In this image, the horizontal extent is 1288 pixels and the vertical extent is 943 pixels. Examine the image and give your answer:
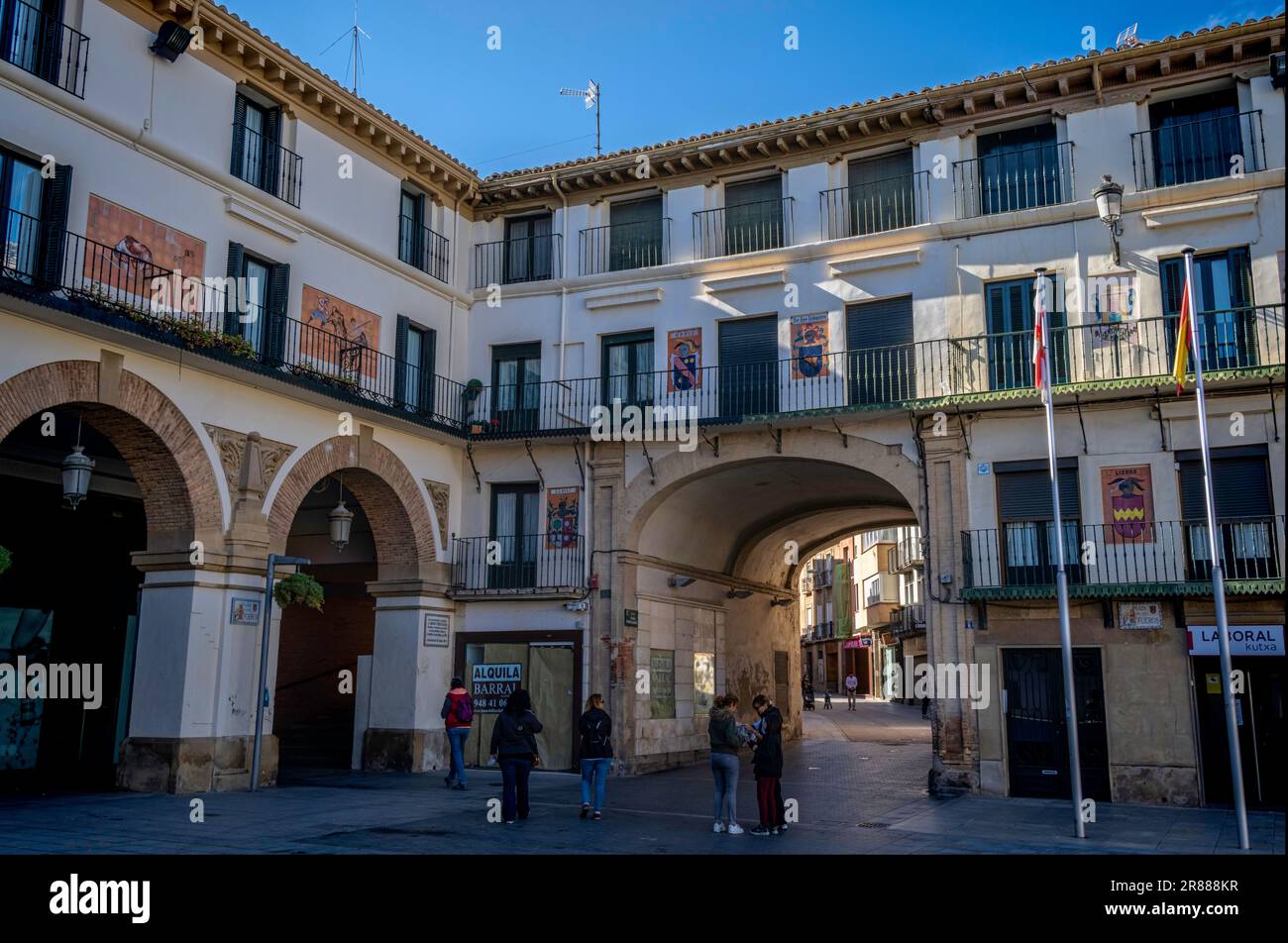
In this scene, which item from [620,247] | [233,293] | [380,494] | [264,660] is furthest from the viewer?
[620,247]

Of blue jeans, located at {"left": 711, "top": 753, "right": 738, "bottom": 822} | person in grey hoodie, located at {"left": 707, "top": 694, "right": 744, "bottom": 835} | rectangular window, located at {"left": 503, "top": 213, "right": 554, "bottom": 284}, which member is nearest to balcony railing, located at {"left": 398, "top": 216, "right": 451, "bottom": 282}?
rectangular window, located at {"left": 503, "top": 213, "right": 554, "bottom": 284}

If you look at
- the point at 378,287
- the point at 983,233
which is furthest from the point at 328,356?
the point at 983,233

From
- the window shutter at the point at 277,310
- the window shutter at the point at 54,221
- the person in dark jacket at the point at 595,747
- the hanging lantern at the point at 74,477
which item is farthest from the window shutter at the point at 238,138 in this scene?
the person in dark jacket at the point at 595,747

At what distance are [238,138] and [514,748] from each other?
11.5 metres

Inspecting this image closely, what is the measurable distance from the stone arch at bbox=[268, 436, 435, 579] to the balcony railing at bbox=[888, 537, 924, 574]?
33510 millimetres

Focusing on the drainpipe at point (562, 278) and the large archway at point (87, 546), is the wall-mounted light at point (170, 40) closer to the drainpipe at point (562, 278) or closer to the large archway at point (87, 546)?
the large archway at point (87, 546)

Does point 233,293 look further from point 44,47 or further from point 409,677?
point 409,677

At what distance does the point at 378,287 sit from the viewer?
851 inches

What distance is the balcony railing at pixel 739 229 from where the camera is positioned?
869 inches

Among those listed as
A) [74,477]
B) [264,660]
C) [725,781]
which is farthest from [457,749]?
[74,477]

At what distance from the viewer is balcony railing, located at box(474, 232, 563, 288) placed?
24.0 meters

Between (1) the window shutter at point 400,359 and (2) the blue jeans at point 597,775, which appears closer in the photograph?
(2) the blue jeans at point 597,775

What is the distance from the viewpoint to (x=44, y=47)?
15.9 m

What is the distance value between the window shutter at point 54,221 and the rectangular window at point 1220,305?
1664 centimetres
